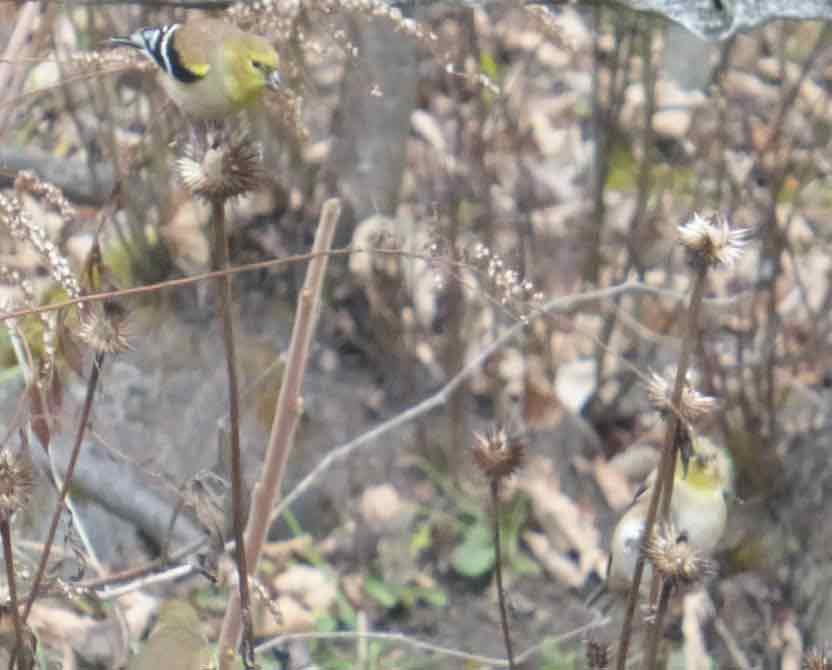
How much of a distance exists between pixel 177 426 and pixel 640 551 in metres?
2.24

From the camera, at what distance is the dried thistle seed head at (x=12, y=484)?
1.12m

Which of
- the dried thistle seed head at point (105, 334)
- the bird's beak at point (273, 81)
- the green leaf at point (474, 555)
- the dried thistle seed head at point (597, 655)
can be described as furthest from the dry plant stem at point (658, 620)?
the green leaf at point (474, 555)

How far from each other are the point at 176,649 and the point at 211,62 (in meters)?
0.76

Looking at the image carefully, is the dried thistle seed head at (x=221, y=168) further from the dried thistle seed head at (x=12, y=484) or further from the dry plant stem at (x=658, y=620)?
the dry plant stem at (x=658, y=620)

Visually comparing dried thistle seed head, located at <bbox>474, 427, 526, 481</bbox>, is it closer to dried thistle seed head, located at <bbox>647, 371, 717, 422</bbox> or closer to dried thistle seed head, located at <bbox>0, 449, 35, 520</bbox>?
dried thistle seed head, located at <bbox>647, 371, 717, 422</bbox>

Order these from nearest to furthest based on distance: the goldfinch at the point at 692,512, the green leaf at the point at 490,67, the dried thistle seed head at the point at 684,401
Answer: the dried thistle seed head at the point at 684,401 → the goldfinch at the point at 692,512 → the green leaf at the point at 490,67

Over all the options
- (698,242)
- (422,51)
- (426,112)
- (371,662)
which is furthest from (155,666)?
(426,112)

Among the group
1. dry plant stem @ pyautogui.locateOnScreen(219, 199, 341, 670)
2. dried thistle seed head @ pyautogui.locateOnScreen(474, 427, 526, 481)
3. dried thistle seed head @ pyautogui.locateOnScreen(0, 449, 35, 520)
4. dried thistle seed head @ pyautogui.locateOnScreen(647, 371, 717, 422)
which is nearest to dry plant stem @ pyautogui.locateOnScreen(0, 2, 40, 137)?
dry plant stem @ pyautogui.locateOnScreen(219, 199, 341, 670)

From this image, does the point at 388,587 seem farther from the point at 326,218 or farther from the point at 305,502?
the point at 326,218

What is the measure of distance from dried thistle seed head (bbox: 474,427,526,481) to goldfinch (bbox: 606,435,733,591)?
641mm

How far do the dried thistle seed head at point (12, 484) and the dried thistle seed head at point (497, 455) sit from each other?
0.40 m

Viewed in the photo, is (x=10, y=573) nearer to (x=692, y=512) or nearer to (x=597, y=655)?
(x=597, y=655)

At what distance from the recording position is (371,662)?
108 inches

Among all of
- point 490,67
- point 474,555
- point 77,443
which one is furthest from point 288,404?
point 490,67
